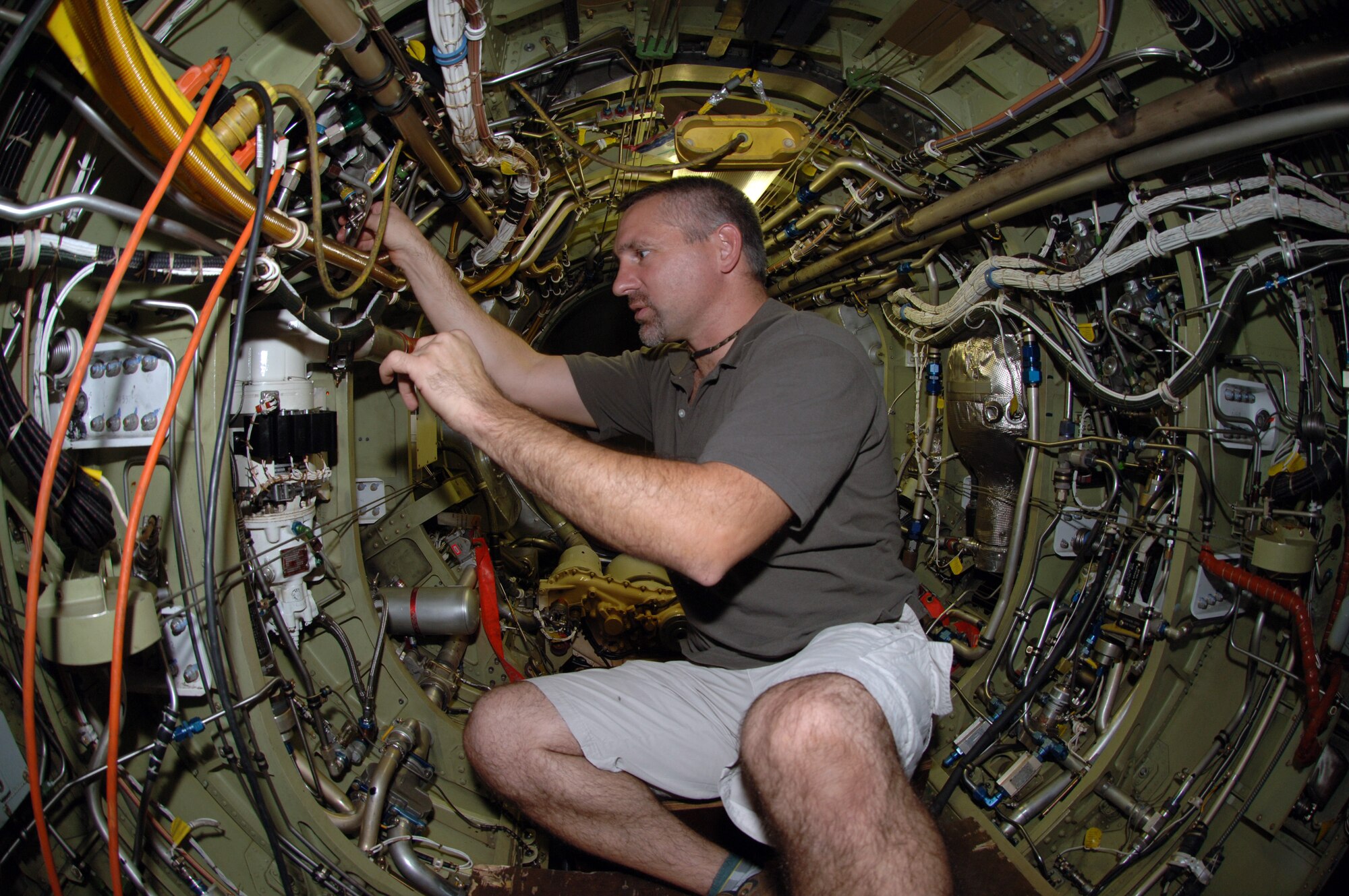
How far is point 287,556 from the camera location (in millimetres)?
1752

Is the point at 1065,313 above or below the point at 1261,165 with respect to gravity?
below

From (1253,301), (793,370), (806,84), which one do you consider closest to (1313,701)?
(1253,301)

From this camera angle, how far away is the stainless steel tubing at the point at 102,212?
1.05m

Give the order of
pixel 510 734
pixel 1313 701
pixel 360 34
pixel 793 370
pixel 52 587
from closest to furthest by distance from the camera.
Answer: pixel 52 587
pixel 360 34
pixel 793 370
pixel 510 734
pixel 1313 701

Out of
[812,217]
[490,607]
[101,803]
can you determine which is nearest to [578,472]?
[101,803]

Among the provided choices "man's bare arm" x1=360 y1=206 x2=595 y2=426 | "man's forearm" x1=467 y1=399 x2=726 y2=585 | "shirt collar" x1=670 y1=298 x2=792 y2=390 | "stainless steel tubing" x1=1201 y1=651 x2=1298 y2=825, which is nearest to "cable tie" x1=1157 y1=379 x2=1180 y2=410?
"stainless steel tubing" x1=1201 y1=651 x2=1298 y2=825

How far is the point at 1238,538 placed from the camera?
2.41m

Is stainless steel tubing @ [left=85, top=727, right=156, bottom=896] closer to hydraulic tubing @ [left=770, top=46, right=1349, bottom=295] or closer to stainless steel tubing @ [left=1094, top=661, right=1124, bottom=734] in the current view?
hydraulic tubing @ [left=770, top=46, right=1349, bottom=295]

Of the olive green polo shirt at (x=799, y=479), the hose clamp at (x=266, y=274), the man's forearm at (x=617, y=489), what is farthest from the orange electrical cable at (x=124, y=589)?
the olive green polo shirt at (x=799, y=479)

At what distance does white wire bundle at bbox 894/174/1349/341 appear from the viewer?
1872mm

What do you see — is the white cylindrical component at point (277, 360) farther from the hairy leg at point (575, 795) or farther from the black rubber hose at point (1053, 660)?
the black rubber hose at point (1053, 660)

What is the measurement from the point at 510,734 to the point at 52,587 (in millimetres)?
1105

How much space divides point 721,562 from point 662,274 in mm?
1159

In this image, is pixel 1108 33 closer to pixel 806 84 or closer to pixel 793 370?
pixel 806 84
